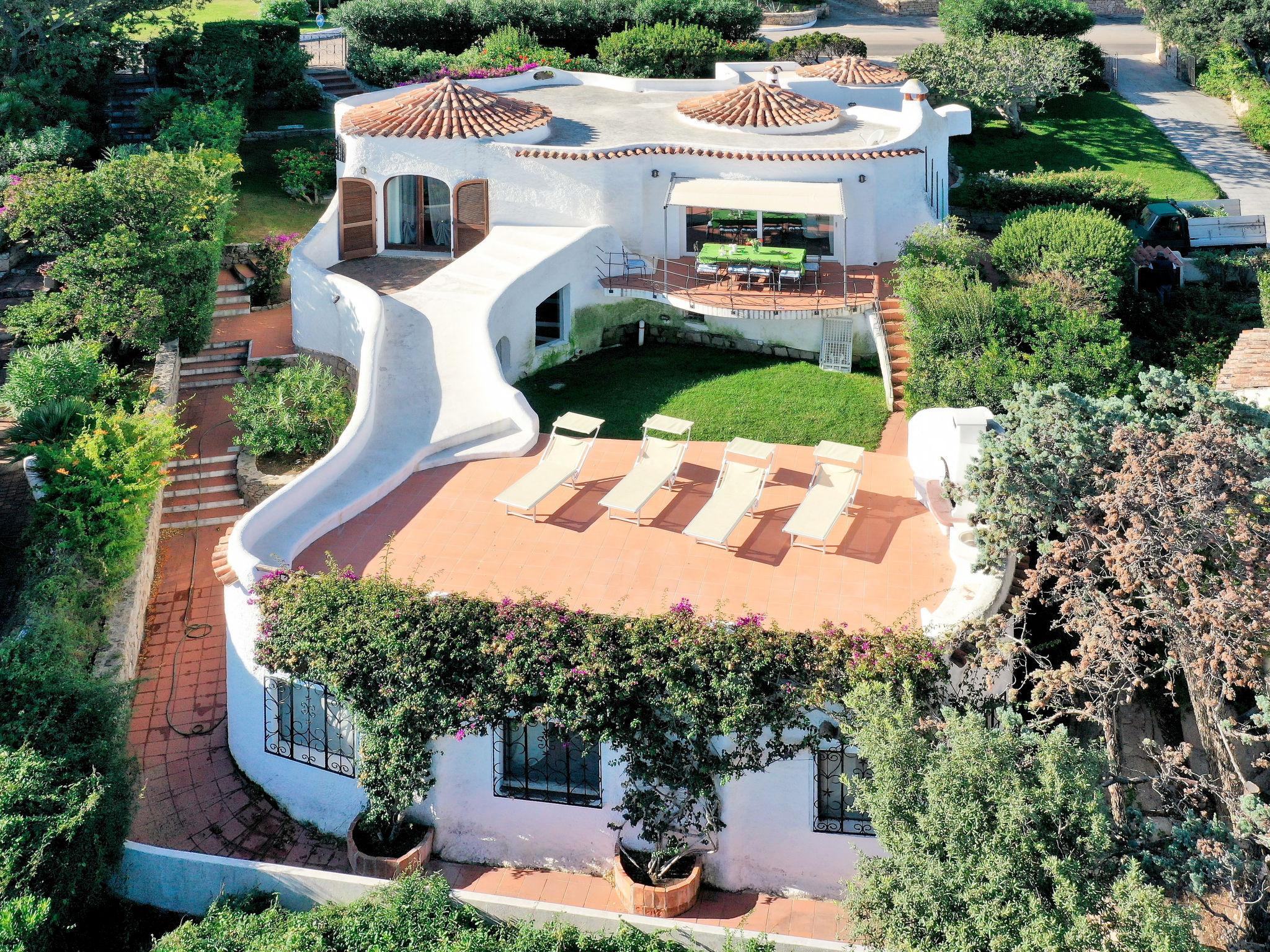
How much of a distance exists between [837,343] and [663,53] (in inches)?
819

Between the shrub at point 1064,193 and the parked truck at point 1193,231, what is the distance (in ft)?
2.14

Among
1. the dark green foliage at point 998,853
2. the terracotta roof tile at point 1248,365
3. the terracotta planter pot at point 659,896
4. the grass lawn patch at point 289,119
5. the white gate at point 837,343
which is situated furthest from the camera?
the grass lawn patch at point 289,119

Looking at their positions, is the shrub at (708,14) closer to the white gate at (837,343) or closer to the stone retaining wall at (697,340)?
the stone retaining wall at (697,340)

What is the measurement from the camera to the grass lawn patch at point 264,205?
35.8 meters

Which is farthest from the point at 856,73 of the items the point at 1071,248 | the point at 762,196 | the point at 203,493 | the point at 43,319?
the point at 43,319

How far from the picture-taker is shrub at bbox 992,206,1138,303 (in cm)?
2933

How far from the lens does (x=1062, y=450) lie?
58.4ft

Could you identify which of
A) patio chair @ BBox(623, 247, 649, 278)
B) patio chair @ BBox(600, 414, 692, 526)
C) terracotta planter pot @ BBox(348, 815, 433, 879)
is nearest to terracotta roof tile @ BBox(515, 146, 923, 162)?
patio chair @ BBox(623, 247, 649, 278)

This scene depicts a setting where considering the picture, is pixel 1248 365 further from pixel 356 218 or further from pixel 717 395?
pixel 356 218

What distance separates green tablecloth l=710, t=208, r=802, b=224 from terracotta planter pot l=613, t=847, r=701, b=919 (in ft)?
58.7

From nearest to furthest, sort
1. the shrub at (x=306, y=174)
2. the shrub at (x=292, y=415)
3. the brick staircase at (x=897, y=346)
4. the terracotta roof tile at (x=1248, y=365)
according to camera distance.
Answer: the terracotta roof tile at (x=1248, y=365) → the shrub at (x=292, y=415) → the brick staircase at (x=897, y=346) → the shrub at (x=306, y=174)

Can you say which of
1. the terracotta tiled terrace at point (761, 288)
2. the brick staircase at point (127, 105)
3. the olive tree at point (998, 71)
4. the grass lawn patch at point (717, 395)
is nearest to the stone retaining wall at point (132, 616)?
the grass lawn patch at point (717, 395)

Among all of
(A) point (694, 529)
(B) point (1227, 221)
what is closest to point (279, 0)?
(B) point (1227, 221)

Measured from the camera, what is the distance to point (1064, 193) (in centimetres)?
3884
